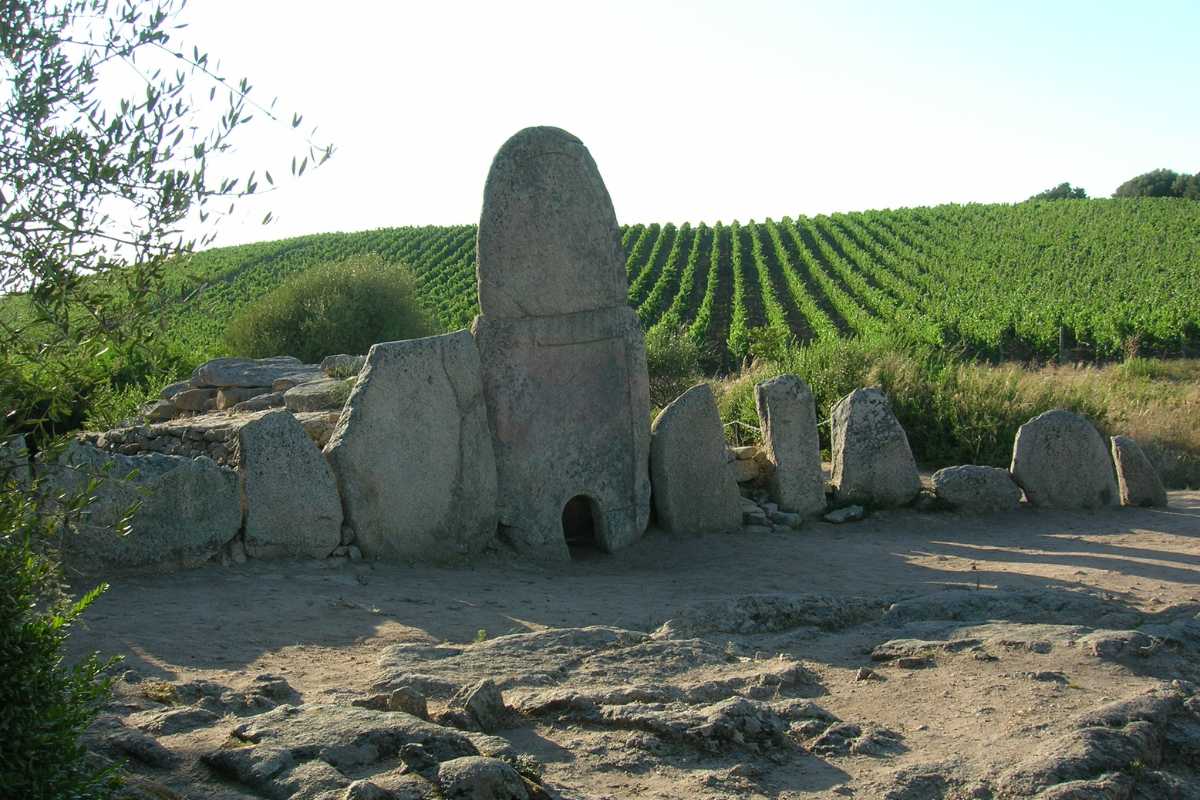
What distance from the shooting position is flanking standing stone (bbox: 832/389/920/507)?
11.0 metres

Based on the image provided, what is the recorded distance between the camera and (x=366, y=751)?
4359mm

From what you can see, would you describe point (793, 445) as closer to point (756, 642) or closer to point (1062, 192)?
point (756, 642)

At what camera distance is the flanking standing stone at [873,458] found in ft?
35.9

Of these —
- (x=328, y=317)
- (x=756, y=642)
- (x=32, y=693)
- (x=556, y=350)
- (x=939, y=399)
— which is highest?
(x=328, y=317)

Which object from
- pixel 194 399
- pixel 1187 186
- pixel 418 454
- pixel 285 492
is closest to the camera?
pixel 285 492

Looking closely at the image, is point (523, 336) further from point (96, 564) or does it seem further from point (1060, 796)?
point (1060, 796)

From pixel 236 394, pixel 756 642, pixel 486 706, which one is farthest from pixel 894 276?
pixel 486 706

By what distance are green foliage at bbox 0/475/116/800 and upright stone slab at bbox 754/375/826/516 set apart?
7646mm

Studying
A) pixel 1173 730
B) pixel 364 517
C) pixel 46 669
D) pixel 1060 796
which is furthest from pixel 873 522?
pixel 46 669

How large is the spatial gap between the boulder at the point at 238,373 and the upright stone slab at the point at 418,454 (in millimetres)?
4551

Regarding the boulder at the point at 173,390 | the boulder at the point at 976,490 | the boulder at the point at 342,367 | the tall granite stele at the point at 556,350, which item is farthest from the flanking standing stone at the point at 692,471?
the boulder at the point at 173,390

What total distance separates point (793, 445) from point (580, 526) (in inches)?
81.9

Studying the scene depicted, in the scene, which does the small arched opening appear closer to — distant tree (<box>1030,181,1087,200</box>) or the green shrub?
the green shrub

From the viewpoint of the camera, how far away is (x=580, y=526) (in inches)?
411
